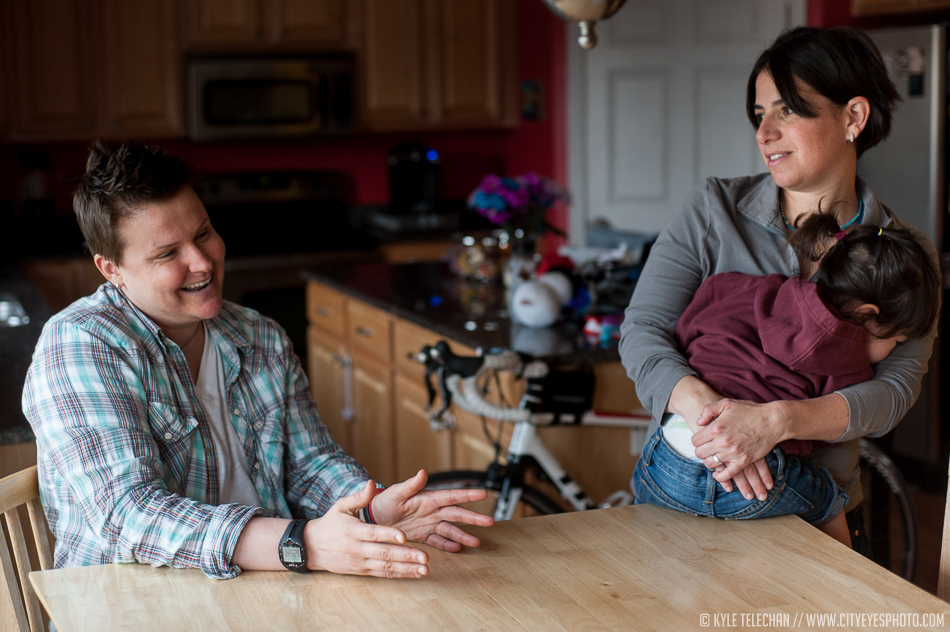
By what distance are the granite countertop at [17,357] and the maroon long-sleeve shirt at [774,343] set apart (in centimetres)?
127

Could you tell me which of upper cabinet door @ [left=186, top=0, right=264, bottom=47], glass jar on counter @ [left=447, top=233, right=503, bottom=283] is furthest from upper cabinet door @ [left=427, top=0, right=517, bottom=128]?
glass jar on counter @ [left=447, top=233, right=503, bottom=283]

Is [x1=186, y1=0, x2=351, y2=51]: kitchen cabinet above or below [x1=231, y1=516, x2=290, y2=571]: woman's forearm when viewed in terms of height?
above

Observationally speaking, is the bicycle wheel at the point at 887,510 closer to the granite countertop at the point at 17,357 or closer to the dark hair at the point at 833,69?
the dark hair at the point at 833,69

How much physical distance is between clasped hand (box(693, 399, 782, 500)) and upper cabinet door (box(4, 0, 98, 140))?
3994 millimetres

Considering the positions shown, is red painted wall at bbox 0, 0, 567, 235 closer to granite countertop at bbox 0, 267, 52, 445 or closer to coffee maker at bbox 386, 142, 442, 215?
coffee maker at bbox 386, 142, 442, 215

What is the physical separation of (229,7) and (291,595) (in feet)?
13.3

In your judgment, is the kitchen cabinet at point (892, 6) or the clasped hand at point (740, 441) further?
the kitchen cabinet at point (892, 6)

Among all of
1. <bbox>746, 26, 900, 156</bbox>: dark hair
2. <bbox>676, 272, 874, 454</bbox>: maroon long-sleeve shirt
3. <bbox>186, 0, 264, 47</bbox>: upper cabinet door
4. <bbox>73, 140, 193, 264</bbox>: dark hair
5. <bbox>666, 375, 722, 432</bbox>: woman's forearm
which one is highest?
<bbox>186, 0, 264, 47</bbox>: upper cabinet door

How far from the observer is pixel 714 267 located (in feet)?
5.49

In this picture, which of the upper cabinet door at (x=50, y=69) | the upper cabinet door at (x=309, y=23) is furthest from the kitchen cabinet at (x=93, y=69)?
the upper cabinet door at (x=309, y=23)

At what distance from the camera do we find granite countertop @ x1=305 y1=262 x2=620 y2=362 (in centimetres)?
249

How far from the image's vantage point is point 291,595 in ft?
4.06

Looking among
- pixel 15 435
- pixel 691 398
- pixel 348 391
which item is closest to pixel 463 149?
pixel 348 391

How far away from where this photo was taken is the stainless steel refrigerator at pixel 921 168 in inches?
144
